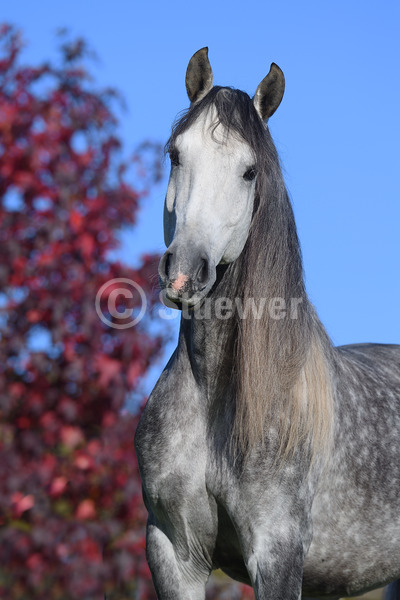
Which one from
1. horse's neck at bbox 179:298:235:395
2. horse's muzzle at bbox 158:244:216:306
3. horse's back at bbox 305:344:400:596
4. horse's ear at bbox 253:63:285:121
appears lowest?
horse's back at bbox 305:344:400:596

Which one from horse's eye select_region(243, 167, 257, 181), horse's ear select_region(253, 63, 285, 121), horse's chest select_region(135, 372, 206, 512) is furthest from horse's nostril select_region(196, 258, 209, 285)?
horse's ear select_region(253, 63, 285, 121)

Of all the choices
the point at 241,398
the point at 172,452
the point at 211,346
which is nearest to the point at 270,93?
the point at 211,346

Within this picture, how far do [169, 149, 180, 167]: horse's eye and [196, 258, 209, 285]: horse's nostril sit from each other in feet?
1.67

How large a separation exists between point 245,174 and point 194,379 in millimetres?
878

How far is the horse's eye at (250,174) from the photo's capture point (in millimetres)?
3294

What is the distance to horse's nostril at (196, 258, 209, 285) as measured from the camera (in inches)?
119

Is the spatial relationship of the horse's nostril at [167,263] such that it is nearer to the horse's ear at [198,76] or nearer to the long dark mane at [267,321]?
the long dark mane at [267,321]

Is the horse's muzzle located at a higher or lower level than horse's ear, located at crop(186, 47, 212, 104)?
lower

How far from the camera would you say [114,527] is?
3.86 m

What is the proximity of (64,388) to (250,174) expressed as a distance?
56.3 inches

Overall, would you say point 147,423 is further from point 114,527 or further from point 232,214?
point 232,214

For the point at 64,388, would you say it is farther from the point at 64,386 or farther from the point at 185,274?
the point at 185,274

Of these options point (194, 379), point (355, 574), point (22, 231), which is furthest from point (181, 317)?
point (355, 574)

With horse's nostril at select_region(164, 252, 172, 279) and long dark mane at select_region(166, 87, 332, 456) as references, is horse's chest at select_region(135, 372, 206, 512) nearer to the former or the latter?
long dark mane at select_region(166, 87, 332, 456)
